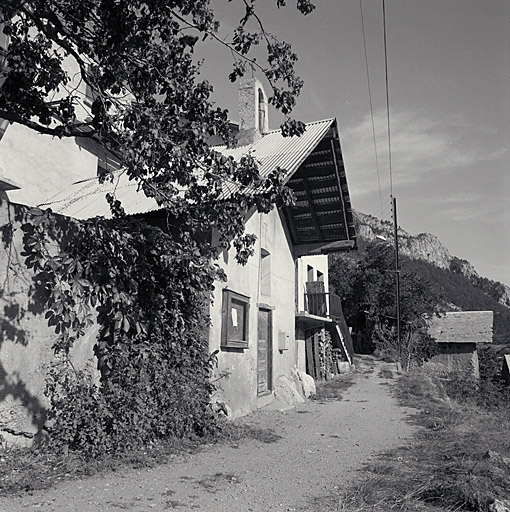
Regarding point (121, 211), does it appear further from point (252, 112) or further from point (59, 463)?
point (252, 112)

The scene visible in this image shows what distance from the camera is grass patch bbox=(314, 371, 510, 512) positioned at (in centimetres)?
452

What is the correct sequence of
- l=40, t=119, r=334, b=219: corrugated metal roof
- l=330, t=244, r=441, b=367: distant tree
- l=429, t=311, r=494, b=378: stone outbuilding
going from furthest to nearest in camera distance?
l=429, t=311, r=494, b=378: stone outbuilding < l=330, t=244, r=441, b=367: distant tree < l=40, t=119, r=334, b=219: corrugated metal roof

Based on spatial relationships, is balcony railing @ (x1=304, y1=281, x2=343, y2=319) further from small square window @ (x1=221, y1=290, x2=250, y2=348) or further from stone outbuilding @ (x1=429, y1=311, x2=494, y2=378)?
stone outbuilding @ (x1=429, y1=311, x2=494, y2=378)

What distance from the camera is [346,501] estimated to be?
15.7ft

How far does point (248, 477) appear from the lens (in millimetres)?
5750

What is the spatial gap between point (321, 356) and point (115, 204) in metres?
14.2

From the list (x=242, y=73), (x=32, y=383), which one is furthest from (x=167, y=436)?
(x=242, y=73)

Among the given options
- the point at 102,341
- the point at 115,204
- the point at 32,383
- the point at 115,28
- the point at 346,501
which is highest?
the point at 115,28

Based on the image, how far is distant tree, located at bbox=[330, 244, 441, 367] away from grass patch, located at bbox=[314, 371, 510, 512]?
1790 cm

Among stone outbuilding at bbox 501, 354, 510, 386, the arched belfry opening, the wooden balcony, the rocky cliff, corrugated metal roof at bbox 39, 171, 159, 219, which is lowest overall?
stone outbuilding at bbox 501, 354, 510, 386

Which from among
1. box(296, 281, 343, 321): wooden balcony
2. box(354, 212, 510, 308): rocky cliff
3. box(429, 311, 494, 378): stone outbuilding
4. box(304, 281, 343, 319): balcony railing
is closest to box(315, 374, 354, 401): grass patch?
box(296, 281, 343, 321): wooden balcony

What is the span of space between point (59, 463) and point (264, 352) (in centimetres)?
696

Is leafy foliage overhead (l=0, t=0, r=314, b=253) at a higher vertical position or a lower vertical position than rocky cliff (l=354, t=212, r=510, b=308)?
lower

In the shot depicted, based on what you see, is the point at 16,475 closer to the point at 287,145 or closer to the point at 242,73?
the point at 242,73
